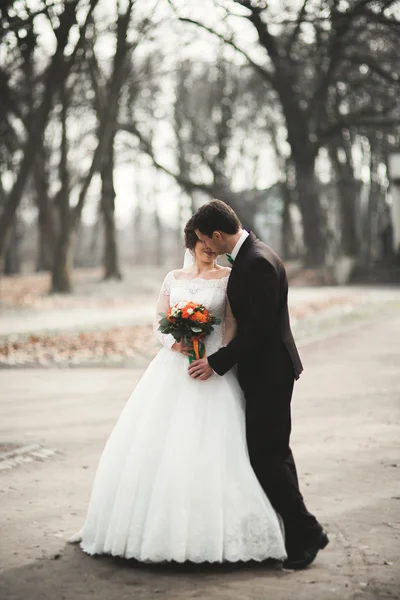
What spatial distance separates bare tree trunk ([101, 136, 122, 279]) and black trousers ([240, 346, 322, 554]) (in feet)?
94.1

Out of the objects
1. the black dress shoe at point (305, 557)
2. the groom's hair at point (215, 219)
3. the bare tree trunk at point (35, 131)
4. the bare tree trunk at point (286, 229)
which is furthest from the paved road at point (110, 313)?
the black dress shoe at point (305, 557)

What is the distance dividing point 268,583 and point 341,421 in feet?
14.7

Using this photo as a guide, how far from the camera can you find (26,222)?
5994 centimetres

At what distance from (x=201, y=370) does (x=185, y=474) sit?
0.55m

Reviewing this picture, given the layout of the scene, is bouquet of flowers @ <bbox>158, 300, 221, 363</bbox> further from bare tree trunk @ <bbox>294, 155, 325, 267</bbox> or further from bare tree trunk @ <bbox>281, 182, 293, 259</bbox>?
bare tree trunk @ <bbox>281, 182, 293, 259</bbox>

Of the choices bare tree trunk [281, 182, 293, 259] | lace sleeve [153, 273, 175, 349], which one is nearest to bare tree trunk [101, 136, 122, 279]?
bare tree trunk [281, 182, 293, 259]

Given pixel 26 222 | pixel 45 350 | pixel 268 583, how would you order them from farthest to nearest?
pixel 26 222
pixel 45 350
pixel 268 583

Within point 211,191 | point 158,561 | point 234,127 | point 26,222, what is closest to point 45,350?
point 158,561

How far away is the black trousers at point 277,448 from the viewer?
14.9 feet

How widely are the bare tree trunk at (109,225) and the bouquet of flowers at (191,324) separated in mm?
28416

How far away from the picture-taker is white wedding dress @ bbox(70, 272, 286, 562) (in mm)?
4441

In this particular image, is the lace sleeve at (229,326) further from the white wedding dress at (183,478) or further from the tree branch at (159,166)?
the tree branch at (159,166)

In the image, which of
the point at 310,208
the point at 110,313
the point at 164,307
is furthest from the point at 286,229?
the point at 164,307

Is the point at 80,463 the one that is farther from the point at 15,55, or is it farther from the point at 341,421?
the point at 15,55
